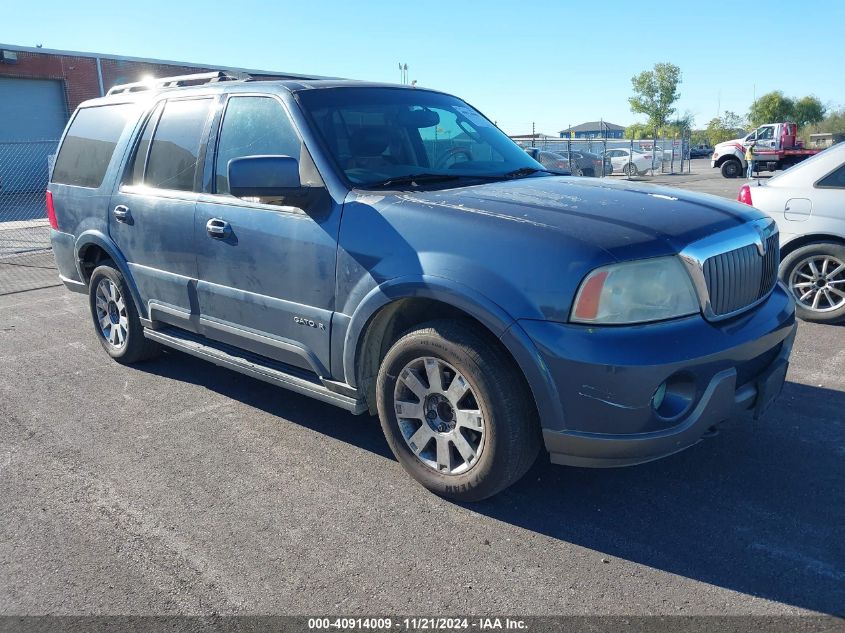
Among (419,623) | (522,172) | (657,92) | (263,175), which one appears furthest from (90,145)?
(657,92)

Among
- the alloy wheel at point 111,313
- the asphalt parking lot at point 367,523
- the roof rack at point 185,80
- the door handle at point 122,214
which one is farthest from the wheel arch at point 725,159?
the door handle at point 122,214

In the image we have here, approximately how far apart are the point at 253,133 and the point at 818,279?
4982mm

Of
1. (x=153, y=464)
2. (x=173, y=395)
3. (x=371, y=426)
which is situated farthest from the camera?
(x=173, y=395)

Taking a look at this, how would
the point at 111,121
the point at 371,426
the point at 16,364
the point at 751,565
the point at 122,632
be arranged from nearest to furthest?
the point at 122,632, the point at 751,565, the point at 371,426, the point at 111,121, the point at 16,364

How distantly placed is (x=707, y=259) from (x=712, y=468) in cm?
120

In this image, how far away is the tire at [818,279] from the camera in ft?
20.6

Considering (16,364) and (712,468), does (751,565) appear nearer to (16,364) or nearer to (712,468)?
(712,468)

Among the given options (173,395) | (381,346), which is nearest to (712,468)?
(381,346)

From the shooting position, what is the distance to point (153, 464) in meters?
3.97

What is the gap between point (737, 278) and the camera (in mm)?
3348

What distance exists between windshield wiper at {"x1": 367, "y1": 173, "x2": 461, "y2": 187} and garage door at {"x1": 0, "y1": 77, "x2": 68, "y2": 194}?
2516cm

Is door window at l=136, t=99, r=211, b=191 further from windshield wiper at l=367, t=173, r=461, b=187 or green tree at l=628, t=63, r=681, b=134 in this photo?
green tree at l=628, t=63, r=681, b=134

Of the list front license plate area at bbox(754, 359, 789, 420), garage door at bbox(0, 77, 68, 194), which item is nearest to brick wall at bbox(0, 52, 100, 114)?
garage door at bbox(0, 77, 68, 194)

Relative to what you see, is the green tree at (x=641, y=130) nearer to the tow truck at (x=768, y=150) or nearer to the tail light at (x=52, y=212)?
the tow truck at (x=768, y=150)
